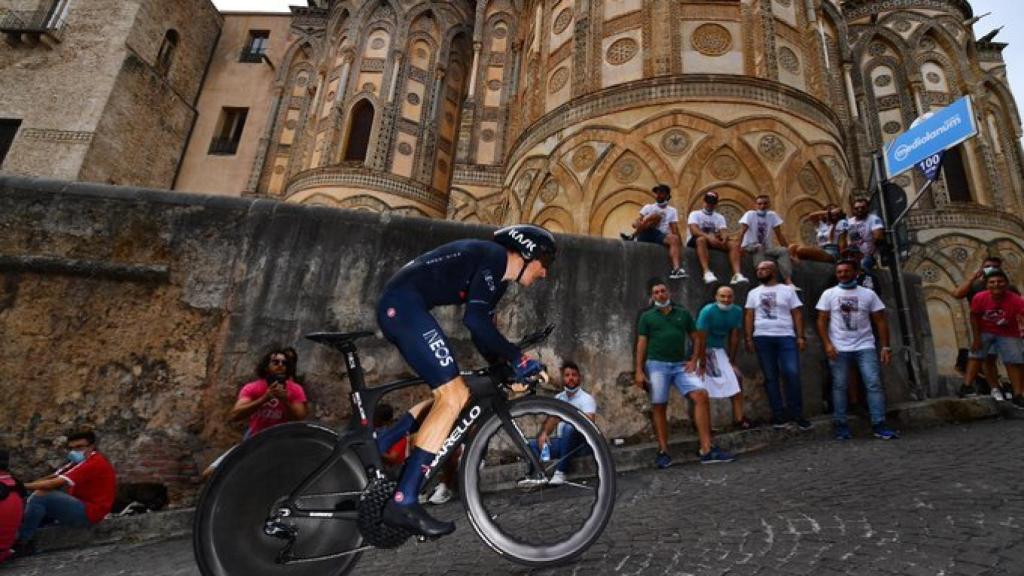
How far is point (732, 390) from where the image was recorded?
17.3 ft

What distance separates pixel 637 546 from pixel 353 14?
21.7 meters

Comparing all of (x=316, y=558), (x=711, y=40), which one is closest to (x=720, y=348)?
(x=316, y=558)

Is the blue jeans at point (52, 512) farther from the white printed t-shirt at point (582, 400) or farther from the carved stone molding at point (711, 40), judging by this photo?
the carved stone molding at point (711, 40)

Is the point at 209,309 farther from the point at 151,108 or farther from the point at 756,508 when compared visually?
the point at 151,108

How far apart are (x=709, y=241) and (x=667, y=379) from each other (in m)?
1.98

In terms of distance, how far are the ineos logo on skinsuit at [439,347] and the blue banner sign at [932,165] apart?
6.81 m

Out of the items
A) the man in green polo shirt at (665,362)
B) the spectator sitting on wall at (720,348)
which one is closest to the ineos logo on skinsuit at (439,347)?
the man in green polo shirt at (665,362)

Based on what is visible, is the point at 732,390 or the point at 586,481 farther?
the point at 732,390

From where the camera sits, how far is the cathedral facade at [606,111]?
10.2m

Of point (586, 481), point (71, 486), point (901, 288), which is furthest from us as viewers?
point (901, 288)

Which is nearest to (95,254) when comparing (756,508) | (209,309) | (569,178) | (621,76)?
(209,309)

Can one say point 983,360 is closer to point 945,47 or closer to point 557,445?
point 557,445

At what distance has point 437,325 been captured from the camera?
246cm

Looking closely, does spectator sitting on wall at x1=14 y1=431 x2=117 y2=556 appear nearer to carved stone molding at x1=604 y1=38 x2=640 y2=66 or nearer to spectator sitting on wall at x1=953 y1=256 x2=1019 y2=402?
spectator sitting on wall at x1=953 y1=256 x2=1019 y2=402
